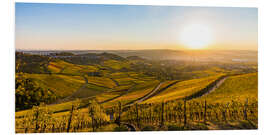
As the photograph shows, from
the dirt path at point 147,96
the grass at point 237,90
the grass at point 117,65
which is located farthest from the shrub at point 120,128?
the grass at point 237,90

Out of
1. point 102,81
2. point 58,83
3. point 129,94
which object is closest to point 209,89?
point 129,94

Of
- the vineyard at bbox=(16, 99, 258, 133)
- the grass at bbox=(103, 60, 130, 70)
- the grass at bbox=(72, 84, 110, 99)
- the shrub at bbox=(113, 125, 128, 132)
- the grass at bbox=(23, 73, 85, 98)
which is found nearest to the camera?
the vineyard at bbox=(16, 99, 258, 133)

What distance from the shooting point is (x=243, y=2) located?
8.65 meters

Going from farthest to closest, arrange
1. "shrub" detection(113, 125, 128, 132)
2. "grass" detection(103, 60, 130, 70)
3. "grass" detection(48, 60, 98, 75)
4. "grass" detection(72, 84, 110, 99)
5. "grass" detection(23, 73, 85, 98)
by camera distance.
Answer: "grass" detection(103, 60, 130, 70), "grass" detection(48, 60, 98, 75), "grass" detection(72, 84, 110, 99), "grass" detection(23, 73, 85, 98), "shrub" detection(113, 125, 128, 132)

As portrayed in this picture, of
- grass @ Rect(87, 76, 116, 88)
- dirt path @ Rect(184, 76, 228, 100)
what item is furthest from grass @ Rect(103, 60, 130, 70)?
dirt path @ Rect(184, 76, 228, 100)

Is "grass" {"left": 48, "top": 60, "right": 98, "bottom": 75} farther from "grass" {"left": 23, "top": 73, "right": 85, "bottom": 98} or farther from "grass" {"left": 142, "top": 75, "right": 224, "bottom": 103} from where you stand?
"grass" {"left": 142, "top": 75, "right": 224, "bottom": 103}

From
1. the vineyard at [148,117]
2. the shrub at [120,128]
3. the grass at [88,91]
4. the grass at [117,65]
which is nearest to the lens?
the vineyard at [148,117]

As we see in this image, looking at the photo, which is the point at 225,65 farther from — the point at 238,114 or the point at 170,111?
the point at 170,111

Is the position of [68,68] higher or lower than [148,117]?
higher

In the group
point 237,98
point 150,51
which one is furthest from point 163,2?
point 237,98

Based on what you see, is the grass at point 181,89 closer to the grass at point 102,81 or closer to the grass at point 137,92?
the grass at point 137,92

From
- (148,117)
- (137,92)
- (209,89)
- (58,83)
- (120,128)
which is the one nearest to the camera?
(120,128)

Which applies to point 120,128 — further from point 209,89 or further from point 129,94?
point 209,89

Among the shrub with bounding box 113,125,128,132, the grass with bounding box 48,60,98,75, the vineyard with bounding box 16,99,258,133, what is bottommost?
the shrub with bounding box 113,125,128,132
